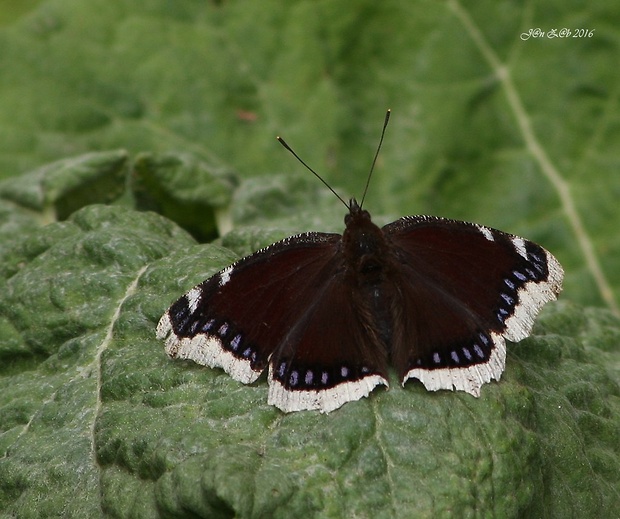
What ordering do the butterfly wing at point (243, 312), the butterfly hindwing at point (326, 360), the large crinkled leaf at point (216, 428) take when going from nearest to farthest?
1. the large crinkled leaf at point (216, 428)
2. the butterfly hindwing at point (326, 360)
3. the butterfly wing at point (243, 312)

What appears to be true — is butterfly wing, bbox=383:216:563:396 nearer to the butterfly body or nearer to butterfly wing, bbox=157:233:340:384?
the butterfly body

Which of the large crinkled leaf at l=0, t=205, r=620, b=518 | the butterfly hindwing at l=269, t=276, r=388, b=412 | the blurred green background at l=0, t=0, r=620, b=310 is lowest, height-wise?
the large crinkled leaf at l=0, t=205, r=620, b=518

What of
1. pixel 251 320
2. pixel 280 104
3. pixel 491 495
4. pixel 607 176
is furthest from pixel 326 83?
pixel 491 495

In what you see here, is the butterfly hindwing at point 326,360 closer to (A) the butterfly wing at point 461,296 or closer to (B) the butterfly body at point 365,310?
(B) the butterfly body at point 365,310

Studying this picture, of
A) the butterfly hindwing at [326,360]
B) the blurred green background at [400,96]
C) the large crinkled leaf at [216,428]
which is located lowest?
the large crinkled leaf at [216,428]

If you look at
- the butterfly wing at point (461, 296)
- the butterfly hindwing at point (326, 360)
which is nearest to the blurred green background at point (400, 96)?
the butterfly wing at point (461, 296)

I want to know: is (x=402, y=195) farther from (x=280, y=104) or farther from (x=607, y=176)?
(x=607, y=176)

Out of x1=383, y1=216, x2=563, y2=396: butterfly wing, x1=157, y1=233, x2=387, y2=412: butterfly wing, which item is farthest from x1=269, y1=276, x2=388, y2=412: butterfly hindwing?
x1=383, y1=216, x2=563, y2=396: butterfly wing

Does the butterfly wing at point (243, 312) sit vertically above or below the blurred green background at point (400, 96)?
below

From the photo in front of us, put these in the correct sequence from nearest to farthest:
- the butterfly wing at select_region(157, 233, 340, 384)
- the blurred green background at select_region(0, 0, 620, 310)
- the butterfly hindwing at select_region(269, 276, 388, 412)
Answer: the butterfly hindwing at select_region(269, 276, 388, 412)
the butterfly wing at select_region(157, 233, 340, 384)
the blurred green background at select_region(0, 0, 620, 310)
